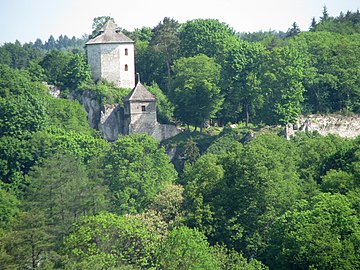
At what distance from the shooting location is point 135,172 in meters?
63.7

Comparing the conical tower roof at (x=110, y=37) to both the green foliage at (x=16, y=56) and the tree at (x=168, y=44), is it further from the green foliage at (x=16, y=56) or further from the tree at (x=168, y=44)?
the green foliage at (x=16, y=56)

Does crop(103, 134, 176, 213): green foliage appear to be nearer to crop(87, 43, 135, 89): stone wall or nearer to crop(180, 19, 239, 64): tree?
crop(87, 43, 135, 89): stone wall

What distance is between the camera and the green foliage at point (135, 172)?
202 feet

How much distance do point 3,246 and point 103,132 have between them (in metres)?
24.4

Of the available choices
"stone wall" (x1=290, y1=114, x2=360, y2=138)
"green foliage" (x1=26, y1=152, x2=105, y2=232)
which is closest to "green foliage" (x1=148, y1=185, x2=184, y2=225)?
"green foliage" (x1=26, y1=152, x2=105, y2=232)

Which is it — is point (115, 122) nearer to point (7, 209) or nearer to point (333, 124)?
point (333, 124)

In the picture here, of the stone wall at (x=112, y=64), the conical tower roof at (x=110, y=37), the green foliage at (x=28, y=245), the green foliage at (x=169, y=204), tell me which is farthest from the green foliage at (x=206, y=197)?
the conical tower roof at (x=110, y=37)

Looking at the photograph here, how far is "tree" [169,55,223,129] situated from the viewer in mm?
73250

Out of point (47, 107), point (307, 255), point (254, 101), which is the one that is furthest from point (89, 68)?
point (307, 255)

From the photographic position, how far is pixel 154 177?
6400 cm

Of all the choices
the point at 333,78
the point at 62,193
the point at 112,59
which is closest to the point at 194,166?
the point at 62,193

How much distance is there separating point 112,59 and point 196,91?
769 cm

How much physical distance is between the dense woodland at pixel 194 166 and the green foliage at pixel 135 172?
0.29 feet

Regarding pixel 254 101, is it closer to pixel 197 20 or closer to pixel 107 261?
pixel 197 20
